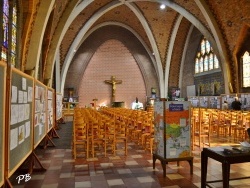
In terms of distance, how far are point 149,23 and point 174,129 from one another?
813 inches

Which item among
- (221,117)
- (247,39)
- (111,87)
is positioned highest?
(247,39)

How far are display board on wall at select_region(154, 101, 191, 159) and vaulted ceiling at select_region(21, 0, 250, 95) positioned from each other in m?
7.93

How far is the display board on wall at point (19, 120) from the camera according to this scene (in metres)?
3.59

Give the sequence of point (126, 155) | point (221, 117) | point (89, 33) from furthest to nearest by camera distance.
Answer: point (89, 33)
point (221, 117)
point (126, 155)

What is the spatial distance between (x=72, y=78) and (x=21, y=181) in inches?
944

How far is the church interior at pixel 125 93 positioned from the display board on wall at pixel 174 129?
0.07 ft

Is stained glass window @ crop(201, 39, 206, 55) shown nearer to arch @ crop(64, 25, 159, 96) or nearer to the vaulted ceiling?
the vaulted ceiling

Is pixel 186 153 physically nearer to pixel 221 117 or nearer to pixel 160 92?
pixel 221 117

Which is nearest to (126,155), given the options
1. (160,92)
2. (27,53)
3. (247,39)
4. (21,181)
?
(21,181)

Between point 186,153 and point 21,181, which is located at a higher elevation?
point 186,153

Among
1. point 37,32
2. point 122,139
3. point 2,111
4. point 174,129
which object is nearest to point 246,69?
point 122,139

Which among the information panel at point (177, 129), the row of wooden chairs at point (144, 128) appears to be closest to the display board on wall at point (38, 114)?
the information panel at point (177, 129)

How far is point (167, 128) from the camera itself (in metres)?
5.53

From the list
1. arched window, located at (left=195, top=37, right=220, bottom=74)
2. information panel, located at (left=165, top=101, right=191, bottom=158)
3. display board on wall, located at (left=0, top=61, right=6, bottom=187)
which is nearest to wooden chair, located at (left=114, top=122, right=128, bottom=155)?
information panel, located at (left=165, top=101, right=191, bottom=158)
